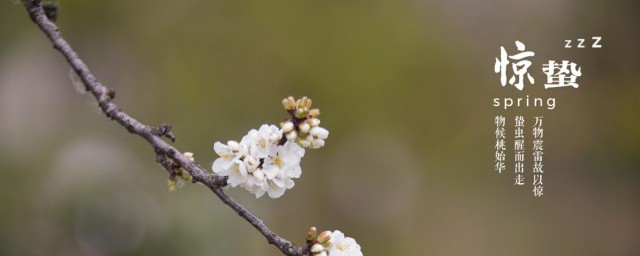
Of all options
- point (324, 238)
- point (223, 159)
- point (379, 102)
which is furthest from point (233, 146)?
point (379, 102)

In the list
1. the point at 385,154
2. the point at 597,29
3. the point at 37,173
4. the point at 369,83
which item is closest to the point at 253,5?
the point at 369,83

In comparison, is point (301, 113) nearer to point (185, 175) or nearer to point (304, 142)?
point (304, 142)

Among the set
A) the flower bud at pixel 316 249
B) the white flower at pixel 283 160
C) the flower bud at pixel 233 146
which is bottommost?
the flower bud at pixel 316 249

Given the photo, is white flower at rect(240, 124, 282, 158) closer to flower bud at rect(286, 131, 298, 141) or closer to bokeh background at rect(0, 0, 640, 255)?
flower bud at rect(286, 131, 298, 141)

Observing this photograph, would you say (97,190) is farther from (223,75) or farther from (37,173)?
(223,75)

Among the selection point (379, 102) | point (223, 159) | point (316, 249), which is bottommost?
point (316, 249)

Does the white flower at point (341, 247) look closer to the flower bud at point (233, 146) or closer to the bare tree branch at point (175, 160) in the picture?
the bare tree branch at point (175, 160)

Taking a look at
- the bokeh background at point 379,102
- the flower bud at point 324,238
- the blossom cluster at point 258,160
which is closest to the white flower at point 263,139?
the blossom cluster at point 258,160
